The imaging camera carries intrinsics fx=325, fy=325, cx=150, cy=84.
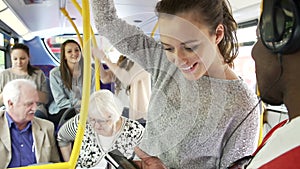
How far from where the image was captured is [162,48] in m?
1.05

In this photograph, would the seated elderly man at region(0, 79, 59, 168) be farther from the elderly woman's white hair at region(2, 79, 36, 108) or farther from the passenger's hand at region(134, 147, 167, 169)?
the passenger's hand at region(134, 147, 167, 169)

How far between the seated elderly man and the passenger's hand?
55.0 inches

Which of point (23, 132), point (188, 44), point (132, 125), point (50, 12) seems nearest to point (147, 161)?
point (132, 125)

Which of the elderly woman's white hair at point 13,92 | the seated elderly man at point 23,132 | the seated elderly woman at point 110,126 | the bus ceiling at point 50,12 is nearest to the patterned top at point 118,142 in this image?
the seated elderly woman at point 110,126

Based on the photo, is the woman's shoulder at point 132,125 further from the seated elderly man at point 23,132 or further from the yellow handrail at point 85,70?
the seated elderly man at point 23,132

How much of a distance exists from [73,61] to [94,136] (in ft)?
4.76

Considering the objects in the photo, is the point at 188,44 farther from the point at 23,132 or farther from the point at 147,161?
the point at 23,132

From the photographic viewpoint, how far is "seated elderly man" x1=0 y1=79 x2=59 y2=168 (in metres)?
2.23

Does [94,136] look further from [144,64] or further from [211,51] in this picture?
[211,51]

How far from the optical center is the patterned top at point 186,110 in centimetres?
100

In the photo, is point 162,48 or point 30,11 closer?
point 162,48

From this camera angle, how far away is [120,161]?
1.05m

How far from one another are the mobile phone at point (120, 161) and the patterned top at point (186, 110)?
0.08 m

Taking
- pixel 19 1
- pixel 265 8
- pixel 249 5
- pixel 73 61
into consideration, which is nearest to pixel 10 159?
pixel 73 61
